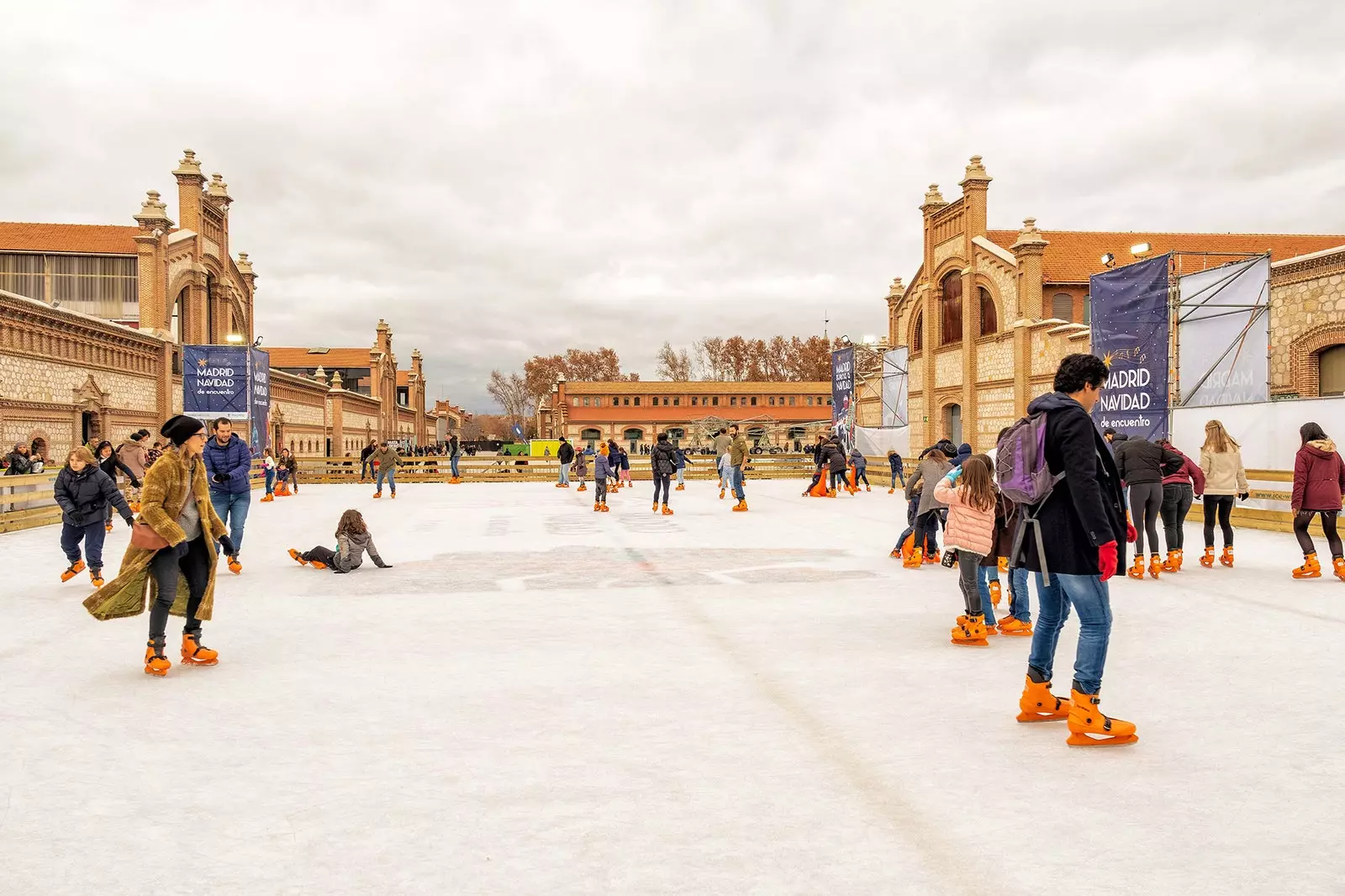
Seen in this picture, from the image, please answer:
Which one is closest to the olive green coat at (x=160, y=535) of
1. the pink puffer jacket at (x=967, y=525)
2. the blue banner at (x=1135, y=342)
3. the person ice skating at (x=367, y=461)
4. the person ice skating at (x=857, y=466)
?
the pink puffer jacket at (x=967, y=525)

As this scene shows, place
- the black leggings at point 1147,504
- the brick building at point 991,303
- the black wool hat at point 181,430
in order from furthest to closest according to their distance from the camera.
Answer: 1. the brick building at point 991,303
2. the black leggings at point 1147,504
3. the black wool hat at point 181,430

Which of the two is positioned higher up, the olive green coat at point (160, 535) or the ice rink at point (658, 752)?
the olive green coat at point (160, 535)

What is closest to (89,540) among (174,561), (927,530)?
(174,561)

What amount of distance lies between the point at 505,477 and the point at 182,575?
93.7ft

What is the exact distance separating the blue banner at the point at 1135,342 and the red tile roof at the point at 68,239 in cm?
3770

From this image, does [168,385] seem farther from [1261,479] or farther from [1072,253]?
[1072,253]

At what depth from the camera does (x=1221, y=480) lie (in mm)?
9750

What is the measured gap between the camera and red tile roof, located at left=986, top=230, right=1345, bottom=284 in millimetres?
32844

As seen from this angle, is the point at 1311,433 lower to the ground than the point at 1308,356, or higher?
lower

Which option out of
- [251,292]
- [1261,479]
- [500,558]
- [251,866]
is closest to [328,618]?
[500,558]

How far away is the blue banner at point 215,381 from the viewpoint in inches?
1067

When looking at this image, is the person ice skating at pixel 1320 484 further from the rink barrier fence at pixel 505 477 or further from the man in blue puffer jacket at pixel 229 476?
the man in blue puffer jacket at pixel 229 476

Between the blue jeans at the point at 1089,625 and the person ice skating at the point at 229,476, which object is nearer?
the blue jeans at the point at 1089,625

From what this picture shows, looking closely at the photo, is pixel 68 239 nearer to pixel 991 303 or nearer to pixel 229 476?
pixel 229 476
